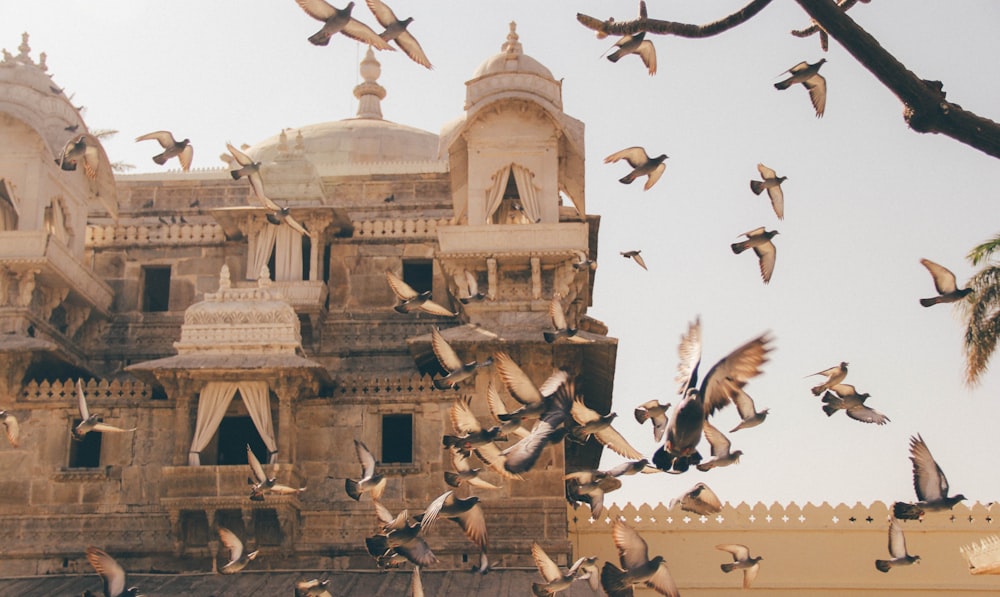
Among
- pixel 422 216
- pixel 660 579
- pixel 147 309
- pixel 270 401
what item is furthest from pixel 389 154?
pixel 660 579

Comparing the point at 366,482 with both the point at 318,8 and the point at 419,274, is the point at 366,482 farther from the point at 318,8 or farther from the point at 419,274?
the point at 419,274

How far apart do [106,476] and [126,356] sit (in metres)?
3.67

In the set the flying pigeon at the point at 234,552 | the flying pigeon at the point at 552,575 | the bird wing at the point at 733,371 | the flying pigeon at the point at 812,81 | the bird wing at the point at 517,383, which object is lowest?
the flying pigeon at the point at 552,575

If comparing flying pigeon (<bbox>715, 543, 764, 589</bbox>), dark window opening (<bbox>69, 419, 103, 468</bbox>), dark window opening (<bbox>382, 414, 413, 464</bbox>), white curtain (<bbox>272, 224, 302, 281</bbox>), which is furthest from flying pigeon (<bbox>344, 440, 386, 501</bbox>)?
white curtain (<bbox>272, 224, 302, 281</bbox>)

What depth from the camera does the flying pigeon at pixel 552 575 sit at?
16750 millimetres

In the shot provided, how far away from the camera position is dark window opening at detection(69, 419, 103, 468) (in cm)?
2127

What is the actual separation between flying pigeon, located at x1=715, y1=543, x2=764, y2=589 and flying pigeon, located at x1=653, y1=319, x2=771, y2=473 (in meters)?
7.49

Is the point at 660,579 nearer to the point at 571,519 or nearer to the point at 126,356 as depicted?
the point at 571,519

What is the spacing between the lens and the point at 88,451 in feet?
70.4

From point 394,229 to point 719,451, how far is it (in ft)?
34.4

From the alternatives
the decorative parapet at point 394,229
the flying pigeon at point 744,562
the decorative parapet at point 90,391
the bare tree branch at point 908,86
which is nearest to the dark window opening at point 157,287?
the decorative parapet at point 394,229

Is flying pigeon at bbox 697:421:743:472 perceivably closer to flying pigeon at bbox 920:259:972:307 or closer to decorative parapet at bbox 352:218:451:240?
flying pigeon at bbox 920:259:972:307

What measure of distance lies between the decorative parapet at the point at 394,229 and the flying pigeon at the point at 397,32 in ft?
40.5

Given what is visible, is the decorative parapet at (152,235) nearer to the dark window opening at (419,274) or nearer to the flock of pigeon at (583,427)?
the dark window opening at (419,274)
